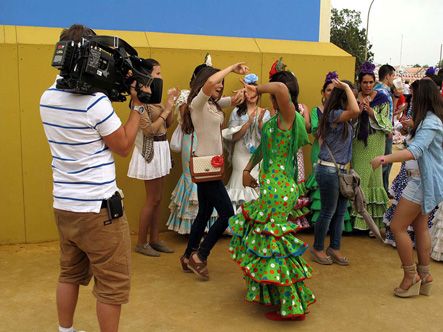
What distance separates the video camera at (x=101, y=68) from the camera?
2631 mm

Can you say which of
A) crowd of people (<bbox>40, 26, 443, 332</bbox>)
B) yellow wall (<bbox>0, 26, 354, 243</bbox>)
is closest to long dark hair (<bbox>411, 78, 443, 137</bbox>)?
crowd of people (<bbox>40, 26, 443, 332</bbox>)

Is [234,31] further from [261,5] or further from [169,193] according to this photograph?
[169,193]

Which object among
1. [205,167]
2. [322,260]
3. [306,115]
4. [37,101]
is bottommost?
[322,260]

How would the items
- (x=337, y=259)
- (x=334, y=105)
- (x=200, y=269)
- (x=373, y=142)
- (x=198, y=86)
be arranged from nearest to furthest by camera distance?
(x=198, y=86) < (x=200, y=269) < (x=334, y=105) < (x=337, y=259) < (x=373, y=142)

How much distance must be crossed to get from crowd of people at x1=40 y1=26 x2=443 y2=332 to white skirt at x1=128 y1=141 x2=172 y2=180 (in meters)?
0.01

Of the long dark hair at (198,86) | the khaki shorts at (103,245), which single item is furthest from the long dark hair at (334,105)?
the khaki shorts at (103,245)

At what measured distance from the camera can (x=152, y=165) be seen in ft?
16.5

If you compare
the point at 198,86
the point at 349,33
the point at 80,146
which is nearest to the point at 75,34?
the point at 80,146

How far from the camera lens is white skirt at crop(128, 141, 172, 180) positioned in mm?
5020

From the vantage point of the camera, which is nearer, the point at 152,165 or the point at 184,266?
the point at 184,266

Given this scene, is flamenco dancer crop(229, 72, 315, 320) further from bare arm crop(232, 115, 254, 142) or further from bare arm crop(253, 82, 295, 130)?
bare arm crop(232, 115, 254, 142)

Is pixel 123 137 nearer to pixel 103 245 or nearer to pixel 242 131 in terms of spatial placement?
pixel 103 245

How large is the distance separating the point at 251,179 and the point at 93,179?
67.0 inches

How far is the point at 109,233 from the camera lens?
9.43 feet
